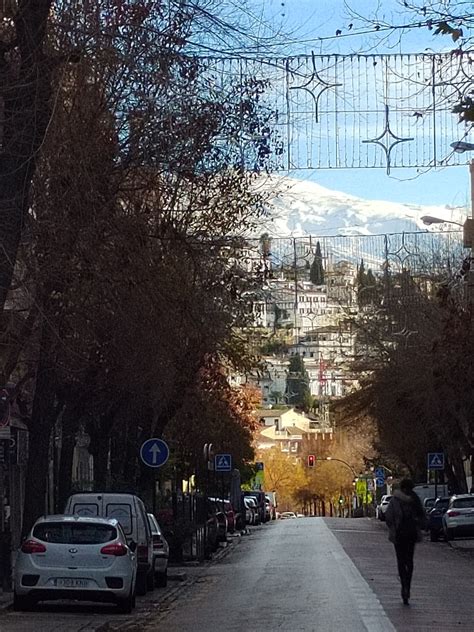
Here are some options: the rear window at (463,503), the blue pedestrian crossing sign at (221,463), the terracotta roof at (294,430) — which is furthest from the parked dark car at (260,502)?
the terracotta roof at (294,430)

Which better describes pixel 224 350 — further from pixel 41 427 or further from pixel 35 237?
pixel 35 237

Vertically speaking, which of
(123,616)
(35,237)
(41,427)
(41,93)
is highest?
(41,93)

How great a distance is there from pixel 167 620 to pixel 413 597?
14.9ft

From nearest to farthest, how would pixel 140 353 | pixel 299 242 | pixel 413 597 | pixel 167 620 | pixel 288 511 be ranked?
pixel 167 620, pixel 413 597, pixel 140 353, pixel 299 242, pixel 288 511

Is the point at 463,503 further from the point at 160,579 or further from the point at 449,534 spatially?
the point at 160,579

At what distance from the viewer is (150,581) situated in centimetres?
2684

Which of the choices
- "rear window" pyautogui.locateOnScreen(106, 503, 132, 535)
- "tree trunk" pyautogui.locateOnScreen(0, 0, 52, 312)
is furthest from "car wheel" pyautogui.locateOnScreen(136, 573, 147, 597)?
"tree trunk" pyautogui.locateOnScreen(0, 0, 52, 312)

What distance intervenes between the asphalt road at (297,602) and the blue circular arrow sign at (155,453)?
9.28 feet

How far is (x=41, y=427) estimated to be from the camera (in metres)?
28.2

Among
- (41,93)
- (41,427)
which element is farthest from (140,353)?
(41,93)

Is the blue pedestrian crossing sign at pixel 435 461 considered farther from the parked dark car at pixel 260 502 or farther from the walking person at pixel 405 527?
the walking person at pixel 405 527

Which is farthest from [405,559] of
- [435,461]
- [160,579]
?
[435,461]

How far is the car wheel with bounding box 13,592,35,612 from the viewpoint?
21266 millimetres

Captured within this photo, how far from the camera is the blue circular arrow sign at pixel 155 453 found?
3331 cm
